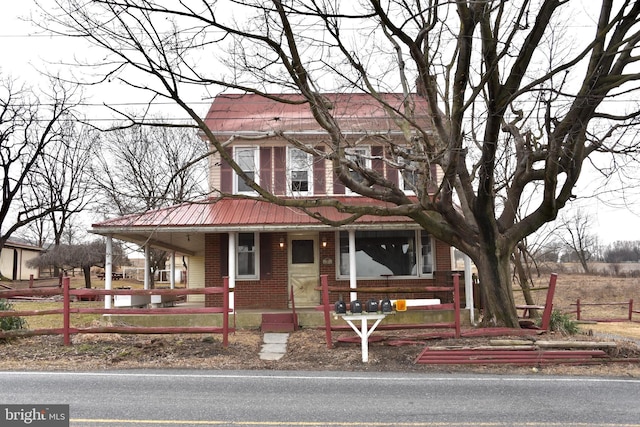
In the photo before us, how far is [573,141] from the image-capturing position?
34.2 feet

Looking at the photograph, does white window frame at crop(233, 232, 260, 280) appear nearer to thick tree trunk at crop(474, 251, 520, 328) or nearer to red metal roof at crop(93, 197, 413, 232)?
red metal roof at crop(93, 197, 413, 232)

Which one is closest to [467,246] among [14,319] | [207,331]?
[207,331]

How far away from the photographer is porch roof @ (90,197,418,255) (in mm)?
14375

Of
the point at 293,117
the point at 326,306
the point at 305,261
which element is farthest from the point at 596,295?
the point at 326,306

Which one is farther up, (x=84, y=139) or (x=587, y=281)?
(x=84, y=139)

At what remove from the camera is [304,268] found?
16719 mm

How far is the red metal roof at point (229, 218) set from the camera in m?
14.5

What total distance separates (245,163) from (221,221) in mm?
3277

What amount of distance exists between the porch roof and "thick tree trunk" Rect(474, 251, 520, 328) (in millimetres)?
3219

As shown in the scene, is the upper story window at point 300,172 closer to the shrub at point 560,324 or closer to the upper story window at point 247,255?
the upper story window at point 247,255

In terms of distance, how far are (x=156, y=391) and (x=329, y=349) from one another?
169 inches

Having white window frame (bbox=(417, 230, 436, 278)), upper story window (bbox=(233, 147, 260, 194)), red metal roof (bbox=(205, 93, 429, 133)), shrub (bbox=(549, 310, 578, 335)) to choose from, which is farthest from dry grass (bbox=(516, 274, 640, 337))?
upper story window (bbox=(233, 147, 260, 194))

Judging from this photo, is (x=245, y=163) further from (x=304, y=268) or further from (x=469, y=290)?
(x=469, y=290)

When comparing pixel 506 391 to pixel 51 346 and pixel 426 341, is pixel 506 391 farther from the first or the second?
pixel 51 346
